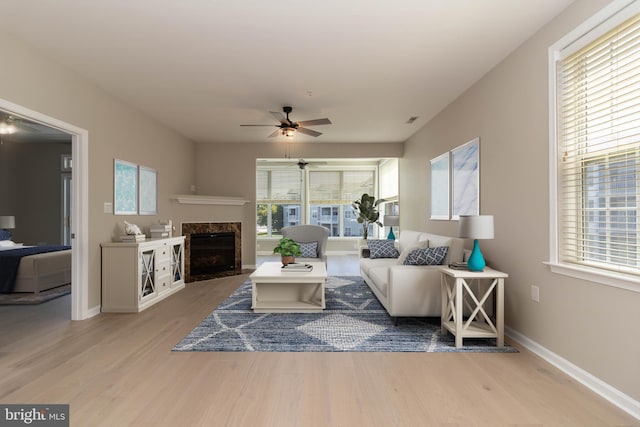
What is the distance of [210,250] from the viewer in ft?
20.6

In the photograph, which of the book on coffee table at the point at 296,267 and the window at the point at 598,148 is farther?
the book on coffee table at the point at 296,267

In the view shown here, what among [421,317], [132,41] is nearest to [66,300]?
[132,41]

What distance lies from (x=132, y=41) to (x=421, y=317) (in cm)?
393

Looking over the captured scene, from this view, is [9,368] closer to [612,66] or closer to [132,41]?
[132,41]

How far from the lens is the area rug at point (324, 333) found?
112 inches

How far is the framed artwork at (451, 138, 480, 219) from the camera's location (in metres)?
3.86

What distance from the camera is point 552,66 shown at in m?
2.58

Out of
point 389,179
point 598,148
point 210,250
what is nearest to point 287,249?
point 210,250

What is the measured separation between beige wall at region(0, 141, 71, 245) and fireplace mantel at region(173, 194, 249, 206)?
3394mm

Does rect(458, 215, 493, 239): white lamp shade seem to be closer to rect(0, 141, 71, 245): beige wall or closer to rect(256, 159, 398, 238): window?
Result: rect(256, 159, 398, 238): window

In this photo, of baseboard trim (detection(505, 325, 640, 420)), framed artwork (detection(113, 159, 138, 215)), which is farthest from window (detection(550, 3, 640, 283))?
framed artwork (detection(113, 159, 138, 215))

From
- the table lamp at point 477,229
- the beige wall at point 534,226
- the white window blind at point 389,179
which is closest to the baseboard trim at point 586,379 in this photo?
the beige wall at point 534,226

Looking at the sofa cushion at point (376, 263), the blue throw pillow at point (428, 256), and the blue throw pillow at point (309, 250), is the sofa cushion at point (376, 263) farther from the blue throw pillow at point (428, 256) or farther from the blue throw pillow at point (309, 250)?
the blue throw pillow at point (428, 256)

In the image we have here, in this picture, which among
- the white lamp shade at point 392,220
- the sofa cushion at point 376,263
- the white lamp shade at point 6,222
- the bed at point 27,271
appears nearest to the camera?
the bed at point 27,271
